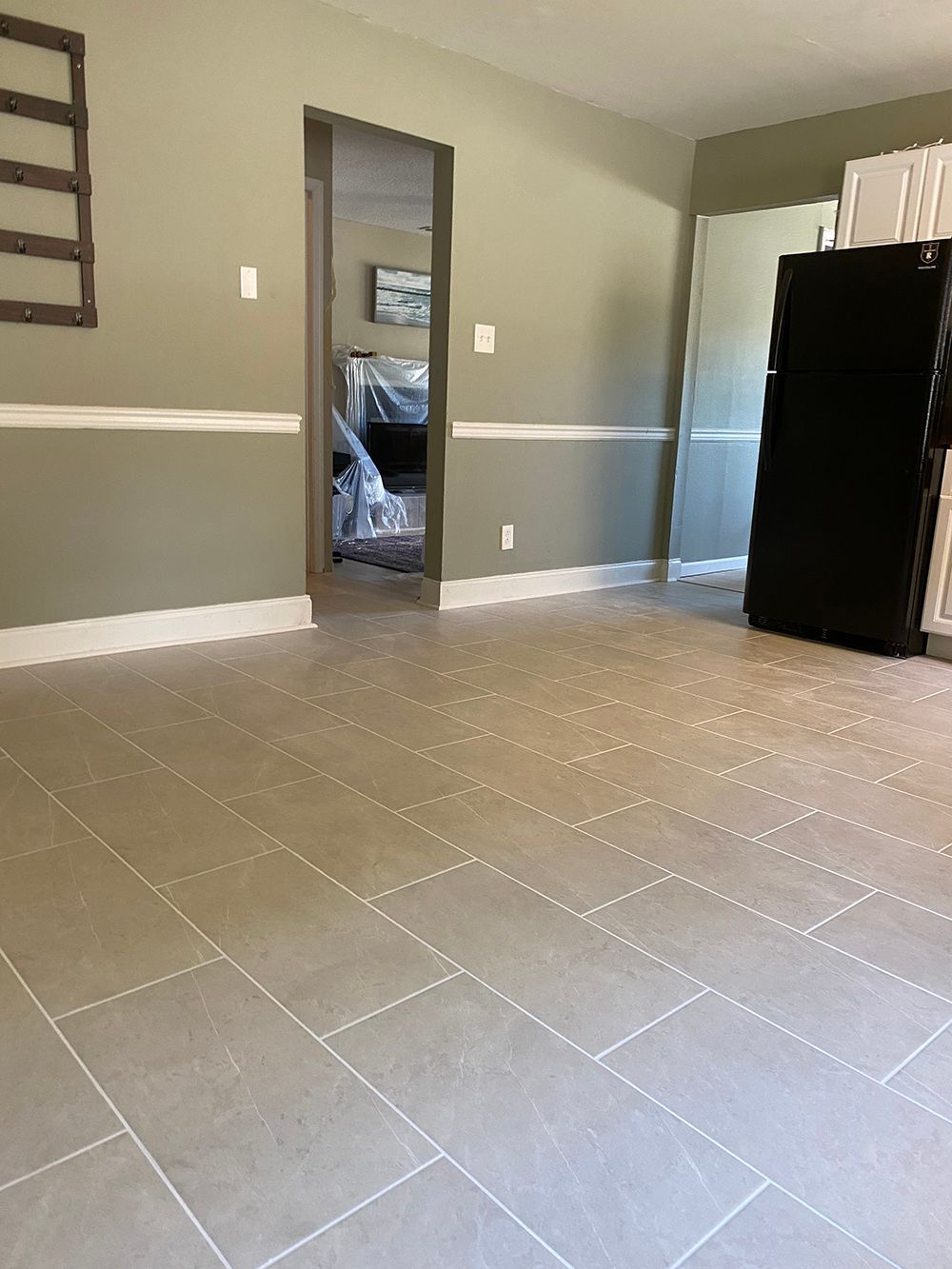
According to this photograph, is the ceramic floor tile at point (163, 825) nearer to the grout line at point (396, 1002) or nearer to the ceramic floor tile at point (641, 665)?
the grout line at point (396, 1002)

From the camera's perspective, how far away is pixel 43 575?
3.06 m

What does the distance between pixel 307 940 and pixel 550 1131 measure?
559mm

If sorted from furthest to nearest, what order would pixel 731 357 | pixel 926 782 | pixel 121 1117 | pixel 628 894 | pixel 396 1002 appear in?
pixel 731 357 < pixel 926 782 < pixel 628 894 < pixel 396 1002 < pixel 121 1117

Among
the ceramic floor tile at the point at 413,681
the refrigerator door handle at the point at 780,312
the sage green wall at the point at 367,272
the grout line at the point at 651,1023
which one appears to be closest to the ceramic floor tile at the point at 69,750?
the ceramic floor tile at the point at 413,681

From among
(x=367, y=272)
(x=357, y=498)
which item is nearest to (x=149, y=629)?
(x=357, y=498)

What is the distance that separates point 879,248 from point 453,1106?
136 inches

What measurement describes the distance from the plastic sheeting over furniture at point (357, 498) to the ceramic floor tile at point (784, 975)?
485 centimetres

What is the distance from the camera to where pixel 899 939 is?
1643 millimetres

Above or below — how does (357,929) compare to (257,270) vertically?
below

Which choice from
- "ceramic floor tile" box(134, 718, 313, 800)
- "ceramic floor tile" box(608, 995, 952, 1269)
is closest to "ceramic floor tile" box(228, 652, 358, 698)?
"ceramic floor tile" box(134, 718, 313, 800)

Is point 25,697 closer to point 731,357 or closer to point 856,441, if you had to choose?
point 856,441

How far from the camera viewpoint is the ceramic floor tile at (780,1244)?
99cm

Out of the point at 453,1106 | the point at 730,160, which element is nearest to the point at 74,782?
the point at 453,1106

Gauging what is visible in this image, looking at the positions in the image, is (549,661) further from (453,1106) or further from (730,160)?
(730,160)
